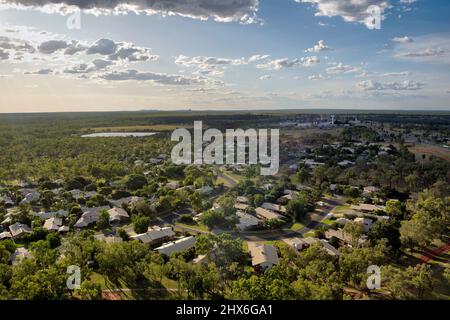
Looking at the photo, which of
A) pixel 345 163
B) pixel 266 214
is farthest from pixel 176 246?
pixel 345 163

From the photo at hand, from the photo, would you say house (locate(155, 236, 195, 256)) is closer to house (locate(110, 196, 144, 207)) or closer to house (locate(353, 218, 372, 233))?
house (locate(110, 196, 144, 207))

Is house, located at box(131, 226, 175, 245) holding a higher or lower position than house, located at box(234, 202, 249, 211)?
lower

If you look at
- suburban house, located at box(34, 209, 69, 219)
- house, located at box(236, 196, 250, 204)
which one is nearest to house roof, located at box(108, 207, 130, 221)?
suburban house, located at box(34, 209, 69, 219)

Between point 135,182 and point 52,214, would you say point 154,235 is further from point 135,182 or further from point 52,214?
point 135,182

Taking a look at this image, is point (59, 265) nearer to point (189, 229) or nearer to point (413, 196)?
point (189, 229)
